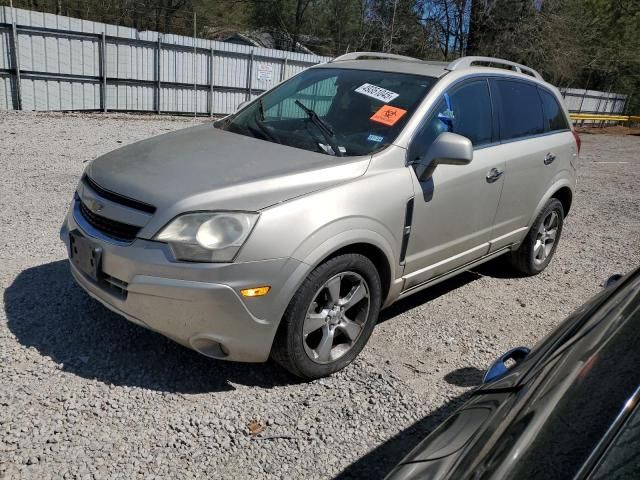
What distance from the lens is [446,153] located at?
327 centimetres

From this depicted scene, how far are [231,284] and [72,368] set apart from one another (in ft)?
3.84

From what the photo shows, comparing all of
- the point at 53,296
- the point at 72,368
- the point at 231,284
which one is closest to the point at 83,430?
the point at 72,368

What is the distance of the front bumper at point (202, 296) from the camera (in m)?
2.64

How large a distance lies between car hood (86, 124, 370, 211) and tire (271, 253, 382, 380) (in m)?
0.47

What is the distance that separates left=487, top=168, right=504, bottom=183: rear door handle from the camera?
13.0ft

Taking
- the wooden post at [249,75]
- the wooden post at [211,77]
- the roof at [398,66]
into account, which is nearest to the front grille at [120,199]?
the roof at [398,66]

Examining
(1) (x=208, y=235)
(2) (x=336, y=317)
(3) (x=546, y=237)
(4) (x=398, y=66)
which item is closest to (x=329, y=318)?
(2) (x=336, y=317)

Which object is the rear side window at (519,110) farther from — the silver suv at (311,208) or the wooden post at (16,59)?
the wooden post at (16,59)

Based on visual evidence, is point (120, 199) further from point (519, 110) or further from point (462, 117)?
point (519, 110)

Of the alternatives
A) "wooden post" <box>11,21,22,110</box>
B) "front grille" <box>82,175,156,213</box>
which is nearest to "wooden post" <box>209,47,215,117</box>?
"wooden post" <box>11,21,22,110</box>

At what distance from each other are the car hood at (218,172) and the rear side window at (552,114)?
2452 millimetres

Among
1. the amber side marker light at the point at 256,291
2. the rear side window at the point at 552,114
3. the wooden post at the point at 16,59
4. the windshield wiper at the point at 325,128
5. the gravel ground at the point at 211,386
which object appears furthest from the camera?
the wooden post at the point at 16,59

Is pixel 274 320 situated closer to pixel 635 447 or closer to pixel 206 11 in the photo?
pixel 635 447

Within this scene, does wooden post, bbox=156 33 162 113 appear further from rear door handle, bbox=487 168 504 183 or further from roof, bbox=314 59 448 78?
rear door handle, bbox=487 168 504 183
